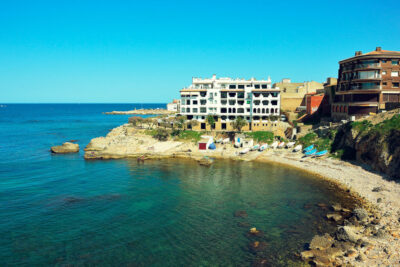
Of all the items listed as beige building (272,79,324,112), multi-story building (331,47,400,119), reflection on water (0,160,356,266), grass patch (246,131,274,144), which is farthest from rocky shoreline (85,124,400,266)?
beige building (272,79,324,112)

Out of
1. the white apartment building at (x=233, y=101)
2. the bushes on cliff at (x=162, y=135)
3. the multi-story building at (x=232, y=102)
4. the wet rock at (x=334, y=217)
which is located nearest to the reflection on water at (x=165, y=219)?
the wet rock at (x=334, y=217)

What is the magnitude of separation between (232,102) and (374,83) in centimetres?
3978

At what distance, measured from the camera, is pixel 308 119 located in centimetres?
8206

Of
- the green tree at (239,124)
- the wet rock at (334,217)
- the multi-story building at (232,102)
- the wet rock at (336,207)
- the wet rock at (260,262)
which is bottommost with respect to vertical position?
the wet rock at (260,262)

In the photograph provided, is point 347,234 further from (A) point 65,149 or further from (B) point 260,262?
(A) point 65,149

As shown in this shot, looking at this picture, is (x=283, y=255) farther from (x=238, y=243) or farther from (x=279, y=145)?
(x=279, y=145)

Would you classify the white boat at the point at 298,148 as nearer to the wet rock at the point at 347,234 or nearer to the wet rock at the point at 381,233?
the wet rock at the point at 347,234

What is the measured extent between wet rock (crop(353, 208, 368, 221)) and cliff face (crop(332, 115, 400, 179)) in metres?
15.1

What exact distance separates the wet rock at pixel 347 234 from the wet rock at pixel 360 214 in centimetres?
390

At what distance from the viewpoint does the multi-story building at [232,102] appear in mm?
85375

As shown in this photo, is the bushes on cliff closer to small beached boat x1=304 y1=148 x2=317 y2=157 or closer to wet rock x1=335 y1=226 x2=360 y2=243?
small beached boat x1=304 y1=148 x2=317 y2=157

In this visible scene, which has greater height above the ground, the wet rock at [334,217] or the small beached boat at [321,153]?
the small beached boat at [321,153]

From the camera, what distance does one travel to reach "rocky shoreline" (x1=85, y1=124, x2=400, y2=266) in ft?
85.7

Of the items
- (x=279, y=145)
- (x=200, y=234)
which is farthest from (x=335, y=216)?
(x=279, y=145)
